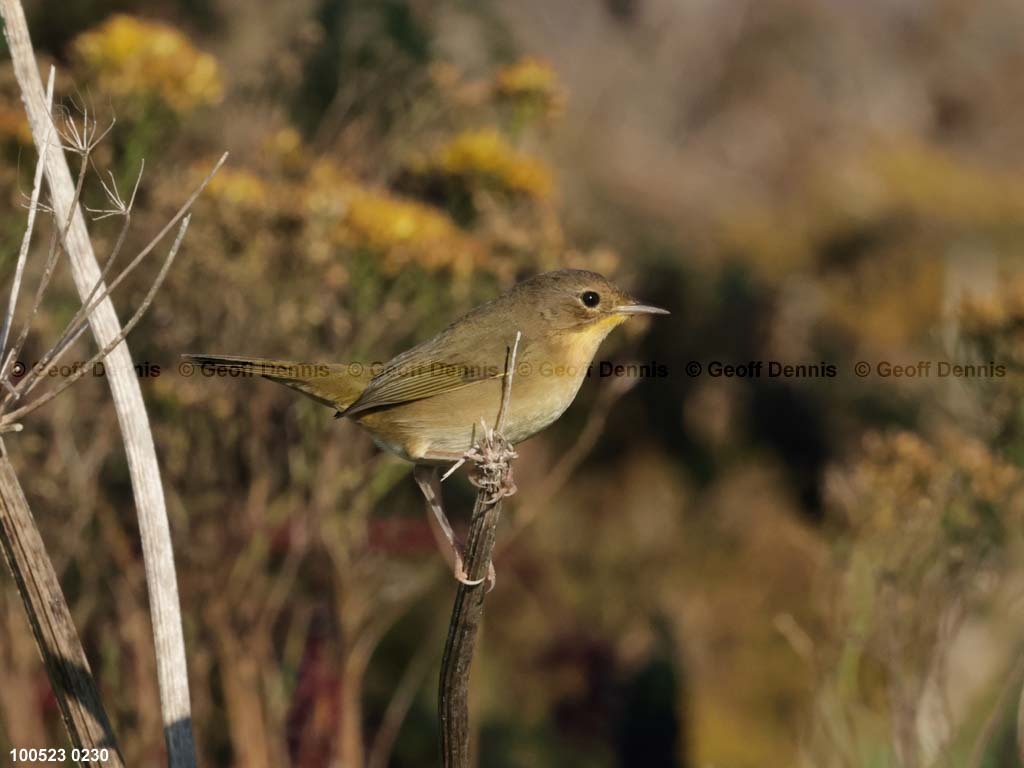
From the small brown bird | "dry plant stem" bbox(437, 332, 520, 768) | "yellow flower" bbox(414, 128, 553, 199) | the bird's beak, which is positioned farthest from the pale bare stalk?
"yellow flower" bbox(414, 128, 553, 199)

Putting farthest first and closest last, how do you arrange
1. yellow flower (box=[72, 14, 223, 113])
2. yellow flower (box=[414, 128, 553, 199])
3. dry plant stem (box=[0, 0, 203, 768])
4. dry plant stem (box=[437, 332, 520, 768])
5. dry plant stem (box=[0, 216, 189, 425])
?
1. yellow flower (box=[414, 128, 553, 199])
2. yellow flower (box=[72, 14, 223, 113])
3. dry plant stem (box=[437, 332, 520, 768])
4. dry plant stem (box=[0, 0, 203, 768])
5. dry plant stem (box=[0, 216, 189, 425])

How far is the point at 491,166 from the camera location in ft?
11.6

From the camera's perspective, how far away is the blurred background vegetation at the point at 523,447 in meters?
3.25

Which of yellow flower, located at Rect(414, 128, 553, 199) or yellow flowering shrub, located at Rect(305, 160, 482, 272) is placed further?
yellow flower, located at Rect(414, 128, 553, 199)

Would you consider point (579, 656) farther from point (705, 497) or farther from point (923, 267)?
point (923, 267)

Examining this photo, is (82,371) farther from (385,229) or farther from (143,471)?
(385,229)

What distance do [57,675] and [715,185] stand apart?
Result: 913cm

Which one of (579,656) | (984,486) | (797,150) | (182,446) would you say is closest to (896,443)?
(984,486)

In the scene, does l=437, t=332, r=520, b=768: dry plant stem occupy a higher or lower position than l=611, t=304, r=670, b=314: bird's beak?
lower

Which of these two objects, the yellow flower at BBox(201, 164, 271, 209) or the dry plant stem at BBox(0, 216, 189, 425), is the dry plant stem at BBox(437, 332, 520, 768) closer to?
the dry plant stem at BBox(0, 216, 189, 425)

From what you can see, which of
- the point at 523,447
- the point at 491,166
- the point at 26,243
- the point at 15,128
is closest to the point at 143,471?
the point at 26,243

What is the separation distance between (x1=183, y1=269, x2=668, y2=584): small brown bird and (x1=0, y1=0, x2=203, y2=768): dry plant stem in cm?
103

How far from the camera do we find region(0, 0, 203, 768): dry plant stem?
1.86m

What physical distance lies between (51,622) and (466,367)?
1.57m
